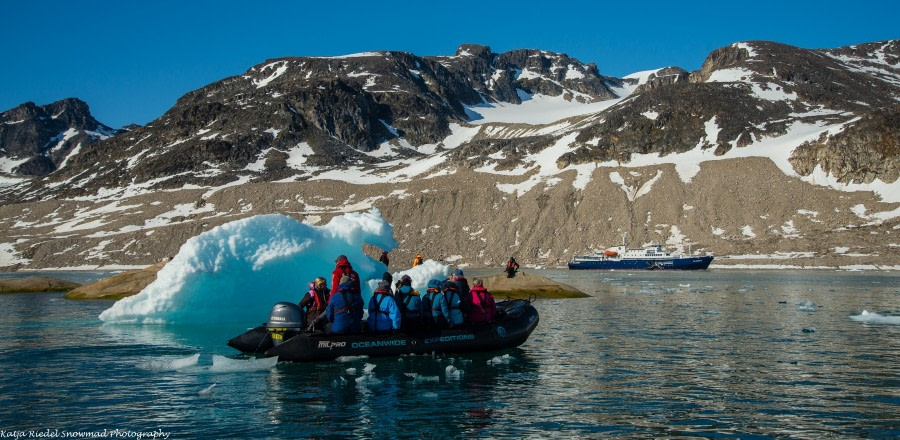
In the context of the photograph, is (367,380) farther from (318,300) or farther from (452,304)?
(452,304)

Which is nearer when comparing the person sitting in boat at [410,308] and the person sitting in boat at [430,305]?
the person sitting in boat at [410,308]

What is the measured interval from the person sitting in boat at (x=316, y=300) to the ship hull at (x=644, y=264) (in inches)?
3132

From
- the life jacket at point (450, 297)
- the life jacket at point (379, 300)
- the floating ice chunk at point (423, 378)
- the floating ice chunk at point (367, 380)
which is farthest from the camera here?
the life jacket at point (450, 297)

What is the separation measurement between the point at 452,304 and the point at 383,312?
2364mm

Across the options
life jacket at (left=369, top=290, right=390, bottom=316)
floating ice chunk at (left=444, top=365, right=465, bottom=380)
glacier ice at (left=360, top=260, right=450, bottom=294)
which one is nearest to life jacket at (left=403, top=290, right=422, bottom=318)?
life jacket at (left=369, top=290, right=390, bottom=316)

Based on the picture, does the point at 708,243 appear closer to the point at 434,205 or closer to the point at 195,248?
the point at 434,205

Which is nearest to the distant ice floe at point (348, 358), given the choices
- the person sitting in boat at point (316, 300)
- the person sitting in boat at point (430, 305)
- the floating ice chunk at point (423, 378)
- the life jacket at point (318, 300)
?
the person sitting in boat at point (316, 300)

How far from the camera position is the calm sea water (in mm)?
14703

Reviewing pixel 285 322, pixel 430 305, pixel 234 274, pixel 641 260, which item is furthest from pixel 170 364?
pixel 641 260

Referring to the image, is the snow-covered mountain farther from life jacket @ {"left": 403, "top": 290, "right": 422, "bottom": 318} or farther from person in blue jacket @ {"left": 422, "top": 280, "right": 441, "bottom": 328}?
life jacket @ {"left": 403, "top": 290, "right": 422, "bottom": 318}

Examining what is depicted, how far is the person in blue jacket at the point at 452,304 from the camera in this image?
23094 millimetres

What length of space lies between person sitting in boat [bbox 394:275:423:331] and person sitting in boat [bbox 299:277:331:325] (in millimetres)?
2323

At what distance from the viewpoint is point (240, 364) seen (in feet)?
67.8

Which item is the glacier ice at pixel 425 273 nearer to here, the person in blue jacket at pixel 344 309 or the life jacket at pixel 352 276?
the life jacket at pixel 352 276
